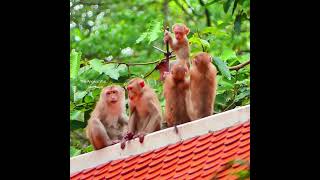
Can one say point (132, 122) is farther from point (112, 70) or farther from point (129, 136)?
point (112, 70)

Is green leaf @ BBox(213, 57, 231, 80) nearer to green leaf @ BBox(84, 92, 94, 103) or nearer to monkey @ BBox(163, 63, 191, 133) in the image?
monkey @ BBox(163, 63, 191, 133)

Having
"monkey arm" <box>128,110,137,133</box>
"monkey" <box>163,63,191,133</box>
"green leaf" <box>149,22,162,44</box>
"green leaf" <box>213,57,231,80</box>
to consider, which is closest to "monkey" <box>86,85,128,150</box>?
"monkey arm" <box>128,110,137,133</box>

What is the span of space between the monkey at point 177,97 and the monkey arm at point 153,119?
9 centimetres

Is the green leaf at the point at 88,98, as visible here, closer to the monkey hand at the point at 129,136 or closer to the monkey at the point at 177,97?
the monkey at the point at 177,97

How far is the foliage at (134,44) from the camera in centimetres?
932

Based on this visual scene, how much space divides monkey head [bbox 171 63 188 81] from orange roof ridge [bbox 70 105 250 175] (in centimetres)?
57

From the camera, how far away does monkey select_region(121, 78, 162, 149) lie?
7805 mm

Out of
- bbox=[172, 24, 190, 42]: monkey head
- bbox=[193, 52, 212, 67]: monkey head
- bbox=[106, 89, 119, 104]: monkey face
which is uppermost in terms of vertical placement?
bbox=[172, 24, 190, 42]: monkey head

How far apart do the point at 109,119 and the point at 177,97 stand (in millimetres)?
724

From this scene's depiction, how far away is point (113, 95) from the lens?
7961 mm
